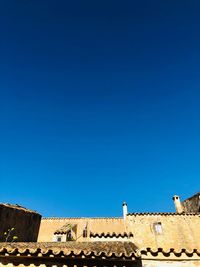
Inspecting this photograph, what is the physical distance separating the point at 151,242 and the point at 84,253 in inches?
762

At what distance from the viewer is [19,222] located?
21.3m

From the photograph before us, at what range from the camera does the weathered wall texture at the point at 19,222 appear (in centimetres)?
1973

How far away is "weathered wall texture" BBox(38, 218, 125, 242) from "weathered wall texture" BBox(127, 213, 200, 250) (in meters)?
6.81

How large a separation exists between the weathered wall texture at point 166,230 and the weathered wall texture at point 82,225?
6805mm

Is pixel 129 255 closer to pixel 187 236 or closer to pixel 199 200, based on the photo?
pixel 187 236

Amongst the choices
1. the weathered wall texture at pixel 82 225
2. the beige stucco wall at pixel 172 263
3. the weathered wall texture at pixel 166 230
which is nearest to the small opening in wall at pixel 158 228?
the weathered wall texture at pixel 166 230

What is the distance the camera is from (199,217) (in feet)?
85.5

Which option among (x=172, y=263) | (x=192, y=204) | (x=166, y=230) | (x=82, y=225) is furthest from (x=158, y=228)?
(x=172, y=263)

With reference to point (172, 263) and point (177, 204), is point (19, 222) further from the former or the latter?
point (177, 204)

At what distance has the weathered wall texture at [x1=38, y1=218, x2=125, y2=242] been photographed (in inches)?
1250

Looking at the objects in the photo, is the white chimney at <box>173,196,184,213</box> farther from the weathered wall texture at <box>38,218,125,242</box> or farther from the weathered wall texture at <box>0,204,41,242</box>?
the weathered wall texture at <box>0,204,41,242</box>

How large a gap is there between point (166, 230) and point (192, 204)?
1257 cm

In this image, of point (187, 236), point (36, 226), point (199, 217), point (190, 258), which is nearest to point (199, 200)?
point (199, 217)

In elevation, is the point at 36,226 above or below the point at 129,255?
above
